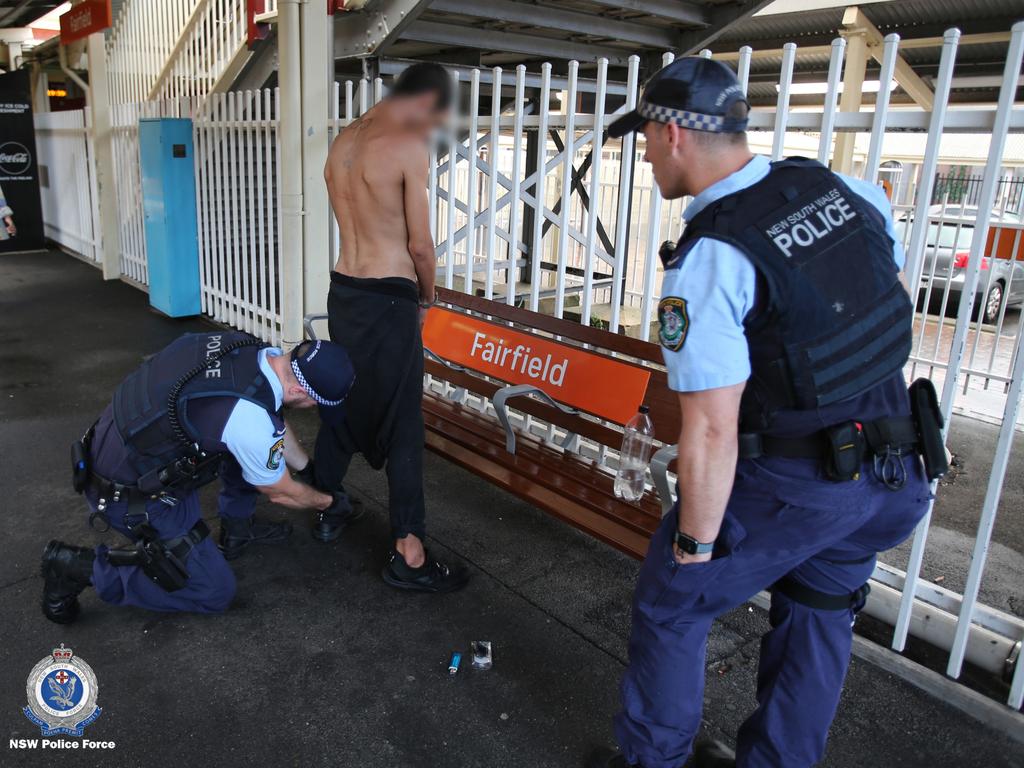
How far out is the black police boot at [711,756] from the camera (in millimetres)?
2314

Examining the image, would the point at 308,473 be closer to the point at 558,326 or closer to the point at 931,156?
the point at 558,326

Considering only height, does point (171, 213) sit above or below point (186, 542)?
above

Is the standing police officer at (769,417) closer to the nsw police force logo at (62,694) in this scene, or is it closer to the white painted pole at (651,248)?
the white painted pole at (651,248)

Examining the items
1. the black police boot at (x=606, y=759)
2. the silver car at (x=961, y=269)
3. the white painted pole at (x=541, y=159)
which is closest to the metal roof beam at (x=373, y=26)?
the white painted pole at (x=541, y=159)

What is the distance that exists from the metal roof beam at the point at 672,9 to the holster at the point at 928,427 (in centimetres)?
450

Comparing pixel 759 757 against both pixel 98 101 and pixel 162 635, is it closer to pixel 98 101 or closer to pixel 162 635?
pixel 162 635

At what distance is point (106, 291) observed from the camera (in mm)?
9094

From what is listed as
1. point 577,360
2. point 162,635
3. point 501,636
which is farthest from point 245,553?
point 577,360

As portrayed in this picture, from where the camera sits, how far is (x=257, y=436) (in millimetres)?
2662

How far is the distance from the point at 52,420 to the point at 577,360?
3.60m

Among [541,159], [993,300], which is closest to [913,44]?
[993,300]

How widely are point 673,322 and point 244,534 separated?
2.49 metres

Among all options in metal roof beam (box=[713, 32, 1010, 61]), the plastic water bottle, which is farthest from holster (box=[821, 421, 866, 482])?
metal roof beam (box=[713, 32, 1010, 61])

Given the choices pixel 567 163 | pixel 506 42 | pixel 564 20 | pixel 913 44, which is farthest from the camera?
pixel 913 44
